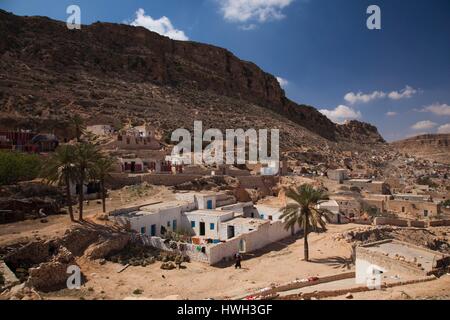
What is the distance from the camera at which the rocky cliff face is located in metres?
54.6

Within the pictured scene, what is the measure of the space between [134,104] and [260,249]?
41066 millimetres

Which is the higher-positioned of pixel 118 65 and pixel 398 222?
pixel 118 65

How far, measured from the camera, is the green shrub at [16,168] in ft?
75.1

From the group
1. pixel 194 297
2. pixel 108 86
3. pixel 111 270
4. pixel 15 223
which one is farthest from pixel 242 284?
pixel 108 86

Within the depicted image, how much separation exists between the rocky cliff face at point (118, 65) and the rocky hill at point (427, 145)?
1667 inches

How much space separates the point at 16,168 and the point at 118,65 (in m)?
49.6

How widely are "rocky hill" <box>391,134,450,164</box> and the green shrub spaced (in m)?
129

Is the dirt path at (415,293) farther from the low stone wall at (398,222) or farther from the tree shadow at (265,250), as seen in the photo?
the low stone wall at (398,222)

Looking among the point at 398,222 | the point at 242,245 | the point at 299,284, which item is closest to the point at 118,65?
the point at 398,222

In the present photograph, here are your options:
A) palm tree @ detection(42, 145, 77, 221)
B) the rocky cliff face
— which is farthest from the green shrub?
the rocky cliff face

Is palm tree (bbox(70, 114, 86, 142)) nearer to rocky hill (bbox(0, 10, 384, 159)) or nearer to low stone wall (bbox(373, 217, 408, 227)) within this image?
rocky hill (bbox(0, 10, 384, 159))

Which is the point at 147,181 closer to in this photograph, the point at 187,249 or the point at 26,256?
the point at 187,249

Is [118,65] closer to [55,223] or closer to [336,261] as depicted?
[55,223]

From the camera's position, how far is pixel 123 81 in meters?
65.3
